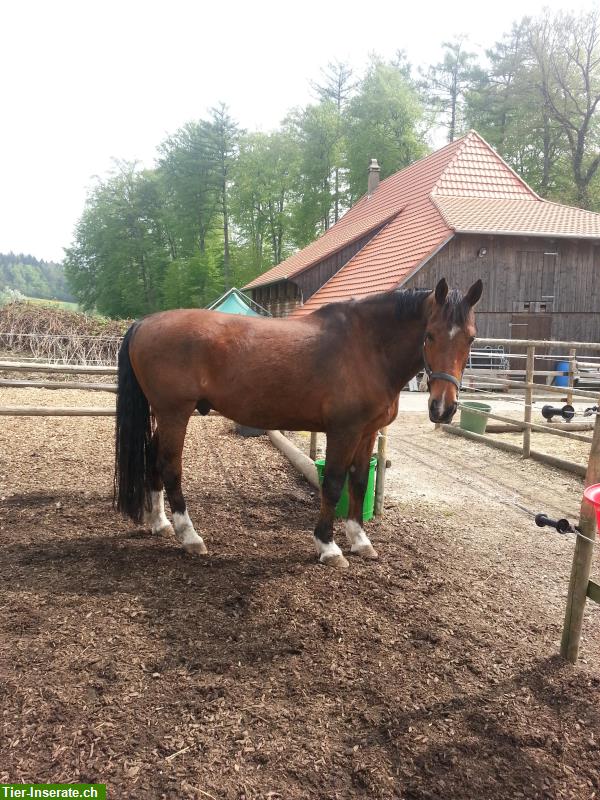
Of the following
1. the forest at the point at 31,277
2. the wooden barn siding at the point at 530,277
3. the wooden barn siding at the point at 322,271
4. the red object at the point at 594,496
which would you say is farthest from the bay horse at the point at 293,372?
the forest at the point at 31,277

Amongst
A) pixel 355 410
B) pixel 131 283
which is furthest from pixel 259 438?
pixel 131 283

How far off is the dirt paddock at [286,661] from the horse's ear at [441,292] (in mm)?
1781

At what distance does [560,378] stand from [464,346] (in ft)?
47.1

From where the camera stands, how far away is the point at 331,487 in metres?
3.60

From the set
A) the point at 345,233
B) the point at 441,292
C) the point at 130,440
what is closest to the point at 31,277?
the point at 345,233

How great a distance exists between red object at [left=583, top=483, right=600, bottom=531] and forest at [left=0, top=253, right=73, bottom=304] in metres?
95.4

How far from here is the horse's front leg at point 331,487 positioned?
11.6 ft

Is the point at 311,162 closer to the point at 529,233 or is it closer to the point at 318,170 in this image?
the point at 318,170

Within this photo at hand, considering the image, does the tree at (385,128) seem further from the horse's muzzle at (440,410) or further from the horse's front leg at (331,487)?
the horse's muzzle at (440,410)

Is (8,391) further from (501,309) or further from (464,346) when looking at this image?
(501,309)

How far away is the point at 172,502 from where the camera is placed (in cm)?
371

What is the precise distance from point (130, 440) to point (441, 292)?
242cm

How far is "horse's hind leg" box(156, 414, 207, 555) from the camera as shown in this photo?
11.9 ft

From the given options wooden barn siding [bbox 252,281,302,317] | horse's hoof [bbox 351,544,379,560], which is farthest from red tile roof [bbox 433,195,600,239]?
horse's hoof [bbox 351,544,379,560]
